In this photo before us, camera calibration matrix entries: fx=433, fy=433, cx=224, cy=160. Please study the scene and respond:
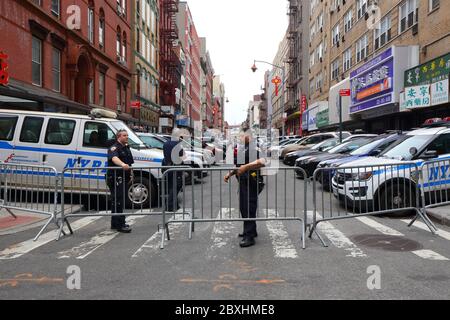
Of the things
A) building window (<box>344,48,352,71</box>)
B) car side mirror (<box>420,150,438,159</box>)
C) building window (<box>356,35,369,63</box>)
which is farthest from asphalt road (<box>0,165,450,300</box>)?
building window (<box>344,48,352,71</box>)

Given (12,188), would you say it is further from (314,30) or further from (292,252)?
(314,30)

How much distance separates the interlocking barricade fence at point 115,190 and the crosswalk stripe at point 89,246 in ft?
1.23

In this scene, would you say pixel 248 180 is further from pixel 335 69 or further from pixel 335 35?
pixel 335 35

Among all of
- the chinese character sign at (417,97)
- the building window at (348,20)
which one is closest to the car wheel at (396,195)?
the chinese character sign at (417,97)

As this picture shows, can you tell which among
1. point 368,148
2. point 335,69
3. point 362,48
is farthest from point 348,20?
point 368,148

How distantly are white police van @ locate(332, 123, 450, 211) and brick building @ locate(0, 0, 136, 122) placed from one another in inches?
461

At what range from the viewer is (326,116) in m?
38.4

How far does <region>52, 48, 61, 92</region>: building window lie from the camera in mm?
20769

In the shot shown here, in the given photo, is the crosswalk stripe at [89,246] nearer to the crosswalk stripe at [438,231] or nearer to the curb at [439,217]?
the crosswalk stripe at [438,231]

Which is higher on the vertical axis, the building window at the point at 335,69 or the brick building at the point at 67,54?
the building window at the point at 335,69

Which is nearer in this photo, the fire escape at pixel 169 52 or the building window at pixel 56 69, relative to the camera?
the building window at pixel 56 69

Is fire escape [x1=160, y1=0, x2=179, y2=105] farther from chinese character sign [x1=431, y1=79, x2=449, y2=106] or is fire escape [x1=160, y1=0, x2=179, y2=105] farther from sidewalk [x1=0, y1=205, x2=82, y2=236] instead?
sidewalk [x1=0, y1=205, x2=82, y2=236]

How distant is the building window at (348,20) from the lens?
1366 inches
